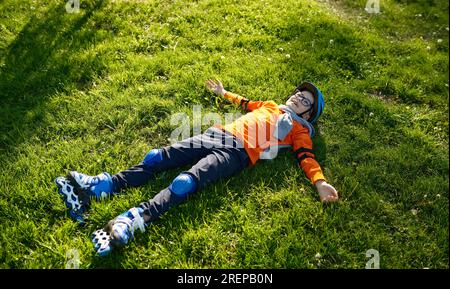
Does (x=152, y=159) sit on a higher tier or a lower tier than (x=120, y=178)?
higher

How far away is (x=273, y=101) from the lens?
Answer: 17.6ft

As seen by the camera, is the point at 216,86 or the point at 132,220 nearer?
the point at 132,220

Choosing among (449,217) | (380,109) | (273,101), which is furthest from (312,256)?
(380,109)

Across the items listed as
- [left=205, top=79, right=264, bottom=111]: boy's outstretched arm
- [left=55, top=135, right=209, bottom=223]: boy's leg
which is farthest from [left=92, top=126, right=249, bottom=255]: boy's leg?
[left=205, top=79, right=264, bottom=111]: boy's outstretched arm

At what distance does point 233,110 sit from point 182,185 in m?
1.76

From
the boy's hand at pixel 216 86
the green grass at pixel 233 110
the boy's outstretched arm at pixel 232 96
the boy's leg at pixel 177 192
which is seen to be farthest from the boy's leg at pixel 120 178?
the boy's hand at pixel 216 86

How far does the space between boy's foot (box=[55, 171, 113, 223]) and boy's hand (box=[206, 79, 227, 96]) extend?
214 cm

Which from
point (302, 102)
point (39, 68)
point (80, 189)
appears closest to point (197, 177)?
point (80, 189)

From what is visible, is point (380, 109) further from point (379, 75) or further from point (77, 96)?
point (77, 96)

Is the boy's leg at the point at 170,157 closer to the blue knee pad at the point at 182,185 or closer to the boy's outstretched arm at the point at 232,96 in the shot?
the blue knee pad at the point at 182,185

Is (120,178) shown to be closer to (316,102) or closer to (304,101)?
(304,101)

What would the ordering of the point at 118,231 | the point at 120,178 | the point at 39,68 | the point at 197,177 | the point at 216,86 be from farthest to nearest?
the point at 39,68 → the point at 216,86 → the point at 120,178 → the point at 197,177 → the point at 118,231

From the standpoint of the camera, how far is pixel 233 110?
216 inches
